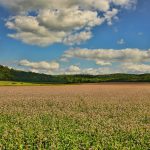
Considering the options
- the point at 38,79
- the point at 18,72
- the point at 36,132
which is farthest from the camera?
the point at 18,72

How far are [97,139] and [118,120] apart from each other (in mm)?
5342

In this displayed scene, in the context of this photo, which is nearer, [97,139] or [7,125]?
[97,139]

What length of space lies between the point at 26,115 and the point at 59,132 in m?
5.63

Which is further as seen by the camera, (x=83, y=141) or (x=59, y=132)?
(x=59, y=132)

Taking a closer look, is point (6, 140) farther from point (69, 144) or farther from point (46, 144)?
point (69, 144)

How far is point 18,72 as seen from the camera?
152m

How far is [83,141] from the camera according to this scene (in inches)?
493

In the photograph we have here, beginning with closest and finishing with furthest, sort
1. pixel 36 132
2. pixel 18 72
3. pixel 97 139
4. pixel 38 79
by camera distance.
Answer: pixel 97 139 → pixel 36 132 → pixel 38 79 → pixel 18 72

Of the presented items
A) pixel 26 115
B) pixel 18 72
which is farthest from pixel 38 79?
pixel 26 115

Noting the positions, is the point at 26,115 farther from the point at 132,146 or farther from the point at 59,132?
the point at 132,146

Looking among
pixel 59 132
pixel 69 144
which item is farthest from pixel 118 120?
pixel 69 144

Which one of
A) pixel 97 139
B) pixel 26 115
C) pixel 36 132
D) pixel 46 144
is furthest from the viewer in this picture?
pixel 26 115

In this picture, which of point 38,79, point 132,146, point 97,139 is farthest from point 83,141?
point 38,79

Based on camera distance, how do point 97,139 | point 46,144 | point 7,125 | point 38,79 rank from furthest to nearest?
point 38,79 → point 7,125 → point 97,139 → point 46,144
